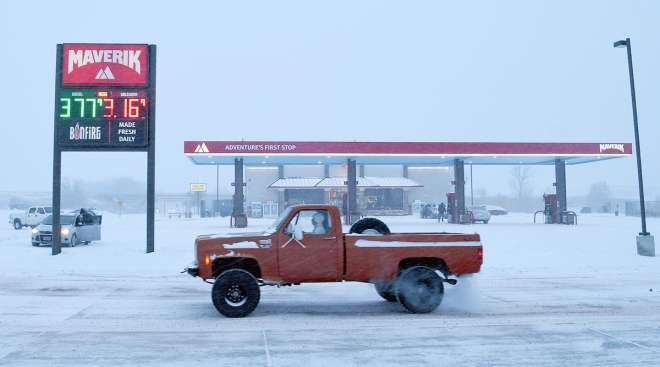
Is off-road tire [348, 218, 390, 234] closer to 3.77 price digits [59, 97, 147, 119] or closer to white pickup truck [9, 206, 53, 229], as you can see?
3.77 price digits [59, 97, 147, 119]

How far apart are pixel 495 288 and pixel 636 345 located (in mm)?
5088

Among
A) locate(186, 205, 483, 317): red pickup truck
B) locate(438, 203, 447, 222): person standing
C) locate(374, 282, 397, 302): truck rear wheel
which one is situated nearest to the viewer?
locate(186, 205, 483, 317): red pickup truck

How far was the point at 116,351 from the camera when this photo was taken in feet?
21.8

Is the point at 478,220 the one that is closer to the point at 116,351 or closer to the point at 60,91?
the point at 60,91

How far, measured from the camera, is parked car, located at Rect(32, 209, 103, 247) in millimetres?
21609

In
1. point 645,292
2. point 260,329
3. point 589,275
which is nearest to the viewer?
point 260,329

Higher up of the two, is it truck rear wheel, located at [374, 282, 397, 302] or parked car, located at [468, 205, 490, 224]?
parked car, located at [468, 205, 490, 224]

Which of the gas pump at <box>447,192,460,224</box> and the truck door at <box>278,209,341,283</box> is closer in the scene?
the truck door at <box>278,209,341,283</box>

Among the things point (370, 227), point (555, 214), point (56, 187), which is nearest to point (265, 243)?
point (370, 227)

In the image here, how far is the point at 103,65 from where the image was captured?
18.8 meters

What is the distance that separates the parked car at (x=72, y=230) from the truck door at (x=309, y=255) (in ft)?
53.4

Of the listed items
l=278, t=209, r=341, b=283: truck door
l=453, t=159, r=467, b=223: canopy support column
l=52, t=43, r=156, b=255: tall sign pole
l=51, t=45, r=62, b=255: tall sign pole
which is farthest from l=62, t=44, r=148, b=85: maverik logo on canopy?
l=453, t=159, r=467, b=223: canopy support column

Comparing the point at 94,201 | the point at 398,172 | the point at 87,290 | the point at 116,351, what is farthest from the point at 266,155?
the point at 94,201

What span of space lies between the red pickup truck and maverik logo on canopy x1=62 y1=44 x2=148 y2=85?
40.4ft
